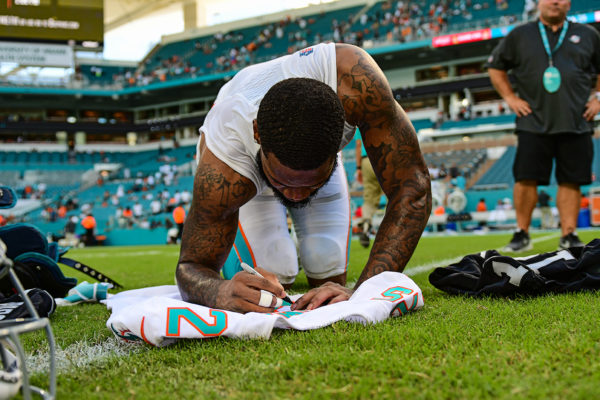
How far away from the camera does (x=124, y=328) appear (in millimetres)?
1595

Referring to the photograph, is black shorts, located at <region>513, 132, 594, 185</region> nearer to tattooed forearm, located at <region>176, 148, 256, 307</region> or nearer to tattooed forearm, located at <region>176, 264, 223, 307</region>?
tattooed forearm, located at <region>176, 148, 256, 307</region>

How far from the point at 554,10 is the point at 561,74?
0.55 meters

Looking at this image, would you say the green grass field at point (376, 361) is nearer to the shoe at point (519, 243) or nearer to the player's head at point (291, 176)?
the player's head at point (291, 176)

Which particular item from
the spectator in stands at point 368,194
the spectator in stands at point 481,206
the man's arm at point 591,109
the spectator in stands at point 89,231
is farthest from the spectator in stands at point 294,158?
the spectator in stands at point 89,231

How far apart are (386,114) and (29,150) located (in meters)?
34.6

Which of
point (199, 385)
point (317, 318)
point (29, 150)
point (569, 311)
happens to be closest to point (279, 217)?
point (317, 318)

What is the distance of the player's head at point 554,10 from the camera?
4.27 metres

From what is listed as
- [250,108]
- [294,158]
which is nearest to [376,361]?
[294,158]

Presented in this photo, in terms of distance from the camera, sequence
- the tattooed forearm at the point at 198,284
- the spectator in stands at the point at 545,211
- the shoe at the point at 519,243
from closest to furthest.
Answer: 1. the tattooed forearm at the point at 198,284
2. the shoe at the point at 519,243
3. the spectator in stands at the point at 545,211

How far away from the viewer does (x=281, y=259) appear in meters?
3.07

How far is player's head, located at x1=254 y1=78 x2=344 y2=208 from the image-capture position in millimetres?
1660

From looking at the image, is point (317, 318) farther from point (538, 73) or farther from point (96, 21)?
point (96, 21)

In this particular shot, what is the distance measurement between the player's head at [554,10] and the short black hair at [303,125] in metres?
3.52

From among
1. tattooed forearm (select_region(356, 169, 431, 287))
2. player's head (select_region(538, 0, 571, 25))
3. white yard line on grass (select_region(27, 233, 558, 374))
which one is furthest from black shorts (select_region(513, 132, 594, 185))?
white yard line on grass (select_region(27, 233, 558, 374))
